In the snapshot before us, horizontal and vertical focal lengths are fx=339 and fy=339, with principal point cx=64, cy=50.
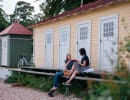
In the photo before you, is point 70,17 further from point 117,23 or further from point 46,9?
point 46,9

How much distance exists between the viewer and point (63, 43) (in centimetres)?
1577

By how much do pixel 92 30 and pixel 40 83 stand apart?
304 centimetres

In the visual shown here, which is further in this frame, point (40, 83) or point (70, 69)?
point (40, 83)

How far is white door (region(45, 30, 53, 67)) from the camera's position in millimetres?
17000

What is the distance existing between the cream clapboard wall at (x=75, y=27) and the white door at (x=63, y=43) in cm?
30

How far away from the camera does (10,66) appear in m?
24.0

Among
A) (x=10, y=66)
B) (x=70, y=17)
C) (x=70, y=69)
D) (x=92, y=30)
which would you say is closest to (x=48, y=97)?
(x=70, y=69)

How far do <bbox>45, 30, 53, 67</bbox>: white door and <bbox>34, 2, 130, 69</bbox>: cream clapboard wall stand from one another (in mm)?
319

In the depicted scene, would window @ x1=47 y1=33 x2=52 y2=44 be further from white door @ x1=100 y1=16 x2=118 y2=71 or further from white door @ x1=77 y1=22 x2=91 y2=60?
white door @ x1=100 y1=16 x2=118 y2=71

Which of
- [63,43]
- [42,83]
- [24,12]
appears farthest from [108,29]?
[24,12]

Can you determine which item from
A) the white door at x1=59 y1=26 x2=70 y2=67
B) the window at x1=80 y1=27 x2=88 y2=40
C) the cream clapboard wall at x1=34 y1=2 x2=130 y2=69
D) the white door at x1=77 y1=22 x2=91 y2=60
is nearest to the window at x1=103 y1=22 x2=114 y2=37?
the cream clapboard wall at x1=34 y1=2 x2=130 y2=69

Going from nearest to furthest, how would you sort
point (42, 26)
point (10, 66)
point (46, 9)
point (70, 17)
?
point (70, 17), point (42, 26), point (10, 66), point (46, 9)

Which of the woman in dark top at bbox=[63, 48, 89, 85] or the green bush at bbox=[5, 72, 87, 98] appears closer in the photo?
the woman in dark top at bbox=[63, 48, 89, 85]

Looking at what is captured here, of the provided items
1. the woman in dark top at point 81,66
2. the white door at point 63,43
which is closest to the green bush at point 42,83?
the woman in dark top at point 81,66
